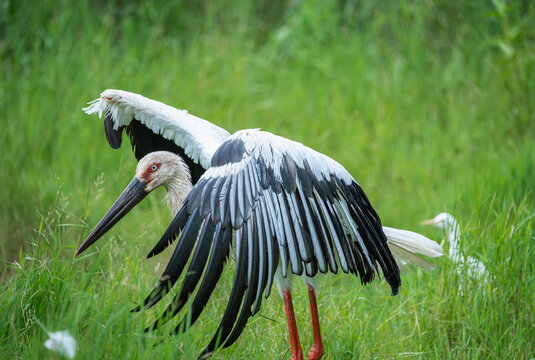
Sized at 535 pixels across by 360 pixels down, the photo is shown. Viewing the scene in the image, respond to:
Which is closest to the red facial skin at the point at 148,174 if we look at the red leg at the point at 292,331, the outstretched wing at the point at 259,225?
the outstretched wing at the point at 259,225

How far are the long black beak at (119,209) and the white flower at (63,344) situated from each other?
0.81m

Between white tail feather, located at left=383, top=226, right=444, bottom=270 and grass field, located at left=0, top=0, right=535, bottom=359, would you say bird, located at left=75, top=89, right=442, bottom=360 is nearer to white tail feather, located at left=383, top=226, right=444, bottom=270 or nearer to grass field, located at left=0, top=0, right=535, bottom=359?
white tail feather, located at left=383, top=226, right=444, bottom=270

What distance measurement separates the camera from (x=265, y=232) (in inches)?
93.3

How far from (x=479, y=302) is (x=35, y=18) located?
15.6 feet

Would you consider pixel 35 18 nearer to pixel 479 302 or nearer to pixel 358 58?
pixel 358 58

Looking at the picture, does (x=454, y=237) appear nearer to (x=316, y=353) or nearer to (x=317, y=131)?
(x=316, y=353)

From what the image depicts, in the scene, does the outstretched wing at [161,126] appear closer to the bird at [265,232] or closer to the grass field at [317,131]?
the bird at [265,232]

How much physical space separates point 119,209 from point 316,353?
3.83 ft

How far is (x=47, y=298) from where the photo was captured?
2.59 metres

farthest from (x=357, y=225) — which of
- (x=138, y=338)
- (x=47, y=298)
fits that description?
(x=47, y=298)

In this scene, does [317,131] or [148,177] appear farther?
[317,131]

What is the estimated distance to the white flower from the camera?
1.99 metres

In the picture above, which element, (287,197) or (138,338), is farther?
(287,197)

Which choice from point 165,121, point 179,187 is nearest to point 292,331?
point 179,187
